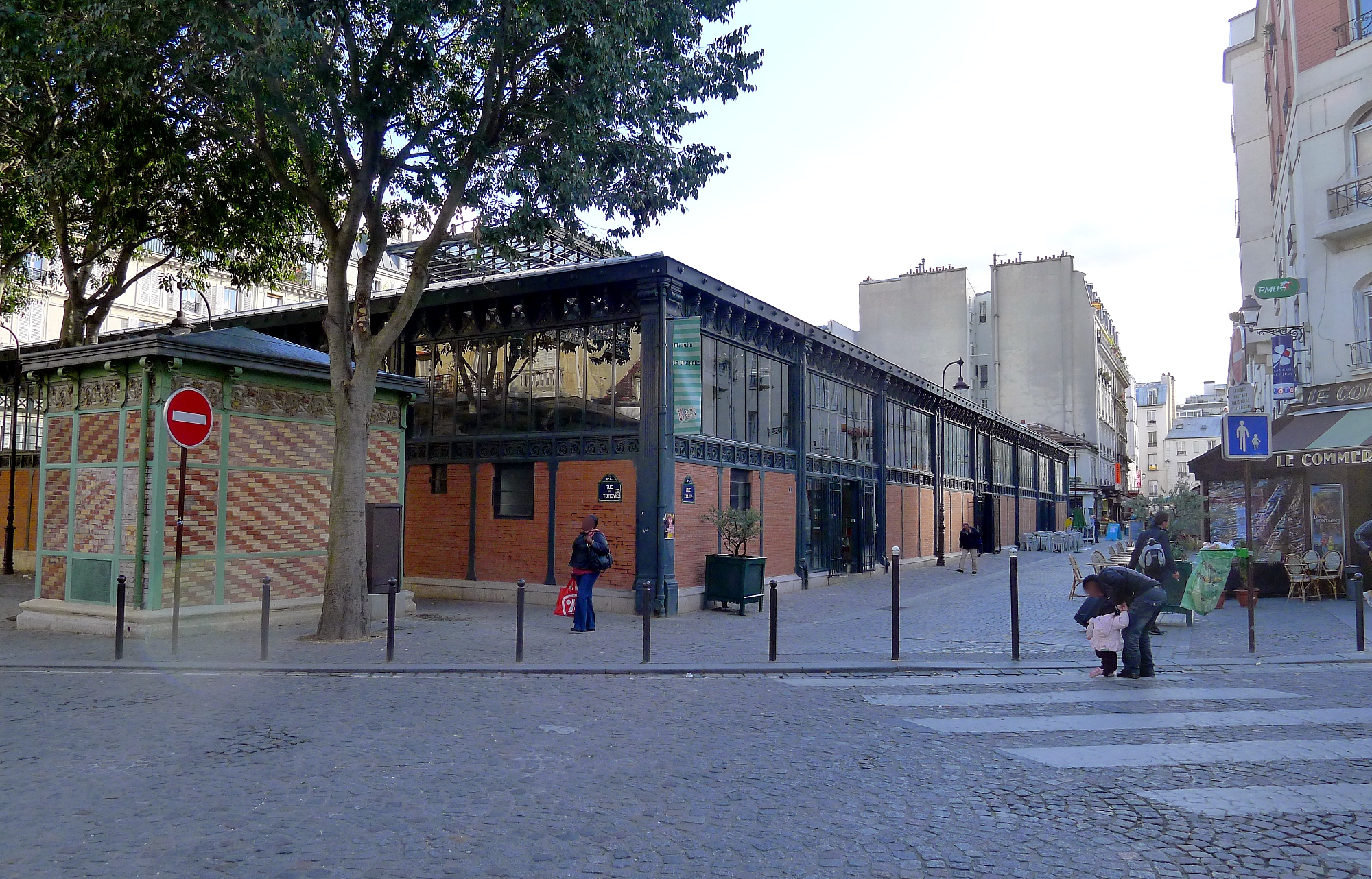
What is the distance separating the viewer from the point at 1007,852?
15.6 ft

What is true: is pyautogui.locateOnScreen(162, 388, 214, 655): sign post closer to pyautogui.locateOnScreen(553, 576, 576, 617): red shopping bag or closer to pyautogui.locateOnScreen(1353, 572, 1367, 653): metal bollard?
pyautogui.locateOnScreen(553, 576, 576, 617): red shopping bag

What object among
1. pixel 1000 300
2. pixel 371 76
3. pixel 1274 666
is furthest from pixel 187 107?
pixel 1000 300

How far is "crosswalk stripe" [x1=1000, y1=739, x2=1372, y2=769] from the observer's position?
646 centimetres

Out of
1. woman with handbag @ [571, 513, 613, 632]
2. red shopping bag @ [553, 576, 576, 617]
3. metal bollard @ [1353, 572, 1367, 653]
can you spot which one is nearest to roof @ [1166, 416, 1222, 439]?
metal bollard @ [1353, 572, 1367, 653]

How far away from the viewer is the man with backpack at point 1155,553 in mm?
11906

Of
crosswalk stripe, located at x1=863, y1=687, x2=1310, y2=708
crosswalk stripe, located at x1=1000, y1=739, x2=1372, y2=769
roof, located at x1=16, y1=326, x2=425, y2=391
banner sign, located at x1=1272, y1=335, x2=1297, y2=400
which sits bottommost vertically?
crosswalk stripe, located at x1=863, y1=687, x2=1310, y2=708

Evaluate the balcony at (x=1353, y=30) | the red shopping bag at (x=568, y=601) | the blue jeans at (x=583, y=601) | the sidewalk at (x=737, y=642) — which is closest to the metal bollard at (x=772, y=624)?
the sidewalk at (x=737, y=642)

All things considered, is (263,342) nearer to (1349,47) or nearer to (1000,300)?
(1349,47)

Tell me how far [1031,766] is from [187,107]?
49.6 ft

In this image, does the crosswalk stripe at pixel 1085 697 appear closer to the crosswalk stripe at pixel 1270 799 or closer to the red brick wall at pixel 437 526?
the crosswalk stripe at pixel 1270 799

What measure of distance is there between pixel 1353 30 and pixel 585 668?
20138 millimetres

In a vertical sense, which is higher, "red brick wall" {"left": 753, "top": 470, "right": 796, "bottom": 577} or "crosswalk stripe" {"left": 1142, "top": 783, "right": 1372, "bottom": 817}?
"red brick wall" {"left": 753, "top": 470, "right": 796, "bottom": 577}

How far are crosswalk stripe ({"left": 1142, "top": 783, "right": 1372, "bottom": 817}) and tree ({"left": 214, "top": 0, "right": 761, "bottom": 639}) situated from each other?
30.2ft

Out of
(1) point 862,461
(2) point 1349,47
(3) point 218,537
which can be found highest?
(2) point 1349,47
